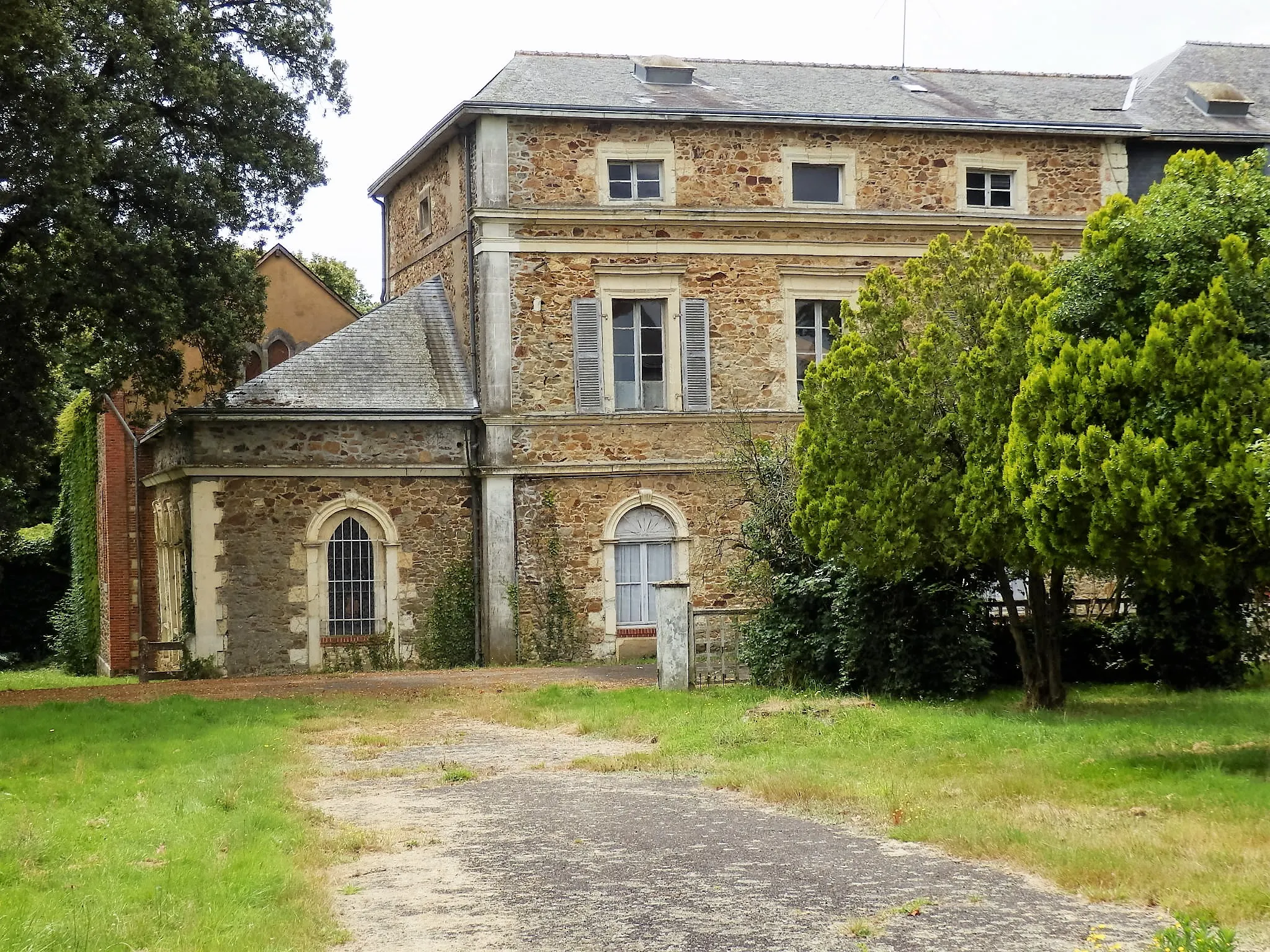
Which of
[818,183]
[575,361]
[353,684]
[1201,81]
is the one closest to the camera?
[353,684]

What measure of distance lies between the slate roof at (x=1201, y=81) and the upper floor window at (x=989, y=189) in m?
2.66

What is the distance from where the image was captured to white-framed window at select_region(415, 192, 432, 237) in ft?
85.6

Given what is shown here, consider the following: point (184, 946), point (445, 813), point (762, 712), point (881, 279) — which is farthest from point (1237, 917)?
point (881, 279)

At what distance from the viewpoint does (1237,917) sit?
21.0 ft

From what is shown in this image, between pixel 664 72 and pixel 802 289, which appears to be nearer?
pixel 802 289

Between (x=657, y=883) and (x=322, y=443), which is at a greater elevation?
(x=322, y=443)

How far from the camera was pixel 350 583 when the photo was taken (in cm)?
2298

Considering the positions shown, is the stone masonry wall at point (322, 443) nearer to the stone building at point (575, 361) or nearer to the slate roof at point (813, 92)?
the stone building at point (575, 361)

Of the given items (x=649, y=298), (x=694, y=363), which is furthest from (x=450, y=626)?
(x=649, y=298)

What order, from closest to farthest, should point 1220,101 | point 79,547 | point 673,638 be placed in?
1. point 673,638
2. point 1220,101
3. point 79,547

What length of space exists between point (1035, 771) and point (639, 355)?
46.4 ft

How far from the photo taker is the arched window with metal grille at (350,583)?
2292cm

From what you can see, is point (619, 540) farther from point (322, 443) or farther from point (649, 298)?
point (322, 443)

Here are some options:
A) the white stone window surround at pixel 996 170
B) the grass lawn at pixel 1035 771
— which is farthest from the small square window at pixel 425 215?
the grass lawn at pixel 1035 771
